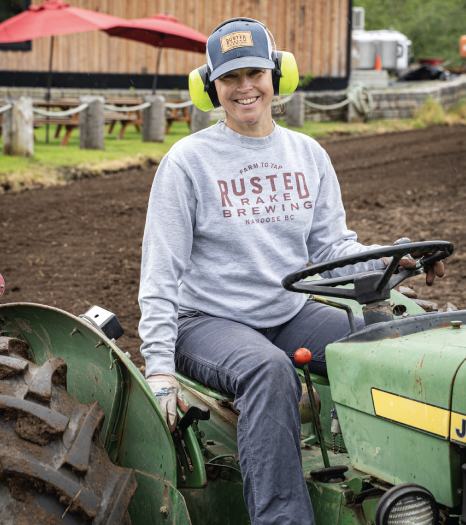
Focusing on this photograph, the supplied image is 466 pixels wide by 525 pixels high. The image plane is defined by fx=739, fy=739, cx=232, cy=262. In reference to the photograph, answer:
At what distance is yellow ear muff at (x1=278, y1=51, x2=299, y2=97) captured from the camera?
2414 millimetres

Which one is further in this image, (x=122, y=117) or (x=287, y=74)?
(x=122, y=117)

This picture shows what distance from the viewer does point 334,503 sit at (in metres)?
1.96

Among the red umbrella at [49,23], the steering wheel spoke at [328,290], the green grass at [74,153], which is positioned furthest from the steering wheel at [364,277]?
the red umbrella at [49,23]

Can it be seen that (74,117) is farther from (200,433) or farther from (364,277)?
(364,277)

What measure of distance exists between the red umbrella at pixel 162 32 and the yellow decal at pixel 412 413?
39.2ft

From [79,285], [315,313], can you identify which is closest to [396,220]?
[79,285]

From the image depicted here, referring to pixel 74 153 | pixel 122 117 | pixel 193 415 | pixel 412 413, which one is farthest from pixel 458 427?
pixel 122 117

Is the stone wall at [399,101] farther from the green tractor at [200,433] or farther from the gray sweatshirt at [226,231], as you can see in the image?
the green tractor at [200,433]

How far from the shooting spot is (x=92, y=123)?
444 inches

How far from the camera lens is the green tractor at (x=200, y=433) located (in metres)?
1.66

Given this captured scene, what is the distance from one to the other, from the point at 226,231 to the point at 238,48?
55 centimetres

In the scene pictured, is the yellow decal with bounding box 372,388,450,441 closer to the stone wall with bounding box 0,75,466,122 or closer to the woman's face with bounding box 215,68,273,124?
the woman's face with bounding box 215,68,273,124

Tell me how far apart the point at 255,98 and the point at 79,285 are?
3.58 m

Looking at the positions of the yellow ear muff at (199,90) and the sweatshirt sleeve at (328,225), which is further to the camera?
the sweatshirt sleeve at (328,225)
